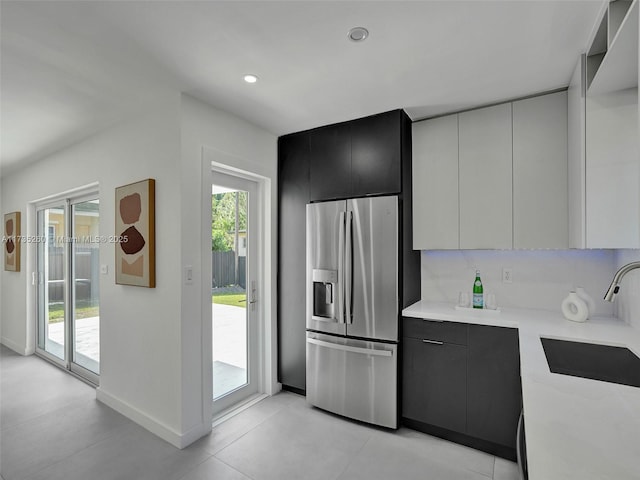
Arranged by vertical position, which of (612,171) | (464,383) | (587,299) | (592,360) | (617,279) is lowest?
(464,383)

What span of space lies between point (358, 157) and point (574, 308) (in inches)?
75.1

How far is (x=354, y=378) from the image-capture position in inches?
103

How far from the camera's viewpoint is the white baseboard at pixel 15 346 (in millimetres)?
4404

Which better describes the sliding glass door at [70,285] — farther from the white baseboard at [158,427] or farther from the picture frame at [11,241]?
the white baseboard at [158,427]

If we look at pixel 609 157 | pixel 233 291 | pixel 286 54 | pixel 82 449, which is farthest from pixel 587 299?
pixel 82 449

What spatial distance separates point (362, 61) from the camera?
1911 mm

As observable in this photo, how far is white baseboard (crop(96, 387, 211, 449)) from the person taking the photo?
90.1 inches

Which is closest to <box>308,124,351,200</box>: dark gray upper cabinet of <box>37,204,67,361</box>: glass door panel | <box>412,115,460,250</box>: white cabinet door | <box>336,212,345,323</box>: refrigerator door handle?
<box>336,212,345,323</box>: refrigerator door handle

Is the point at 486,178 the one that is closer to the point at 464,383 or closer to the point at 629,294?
the point at 629,294

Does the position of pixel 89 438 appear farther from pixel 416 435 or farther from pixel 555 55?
pixel 555 55

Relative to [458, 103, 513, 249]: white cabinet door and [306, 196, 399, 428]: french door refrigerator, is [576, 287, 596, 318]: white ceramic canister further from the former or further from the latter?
[306, 196, 399, 428]: french door refrigerator

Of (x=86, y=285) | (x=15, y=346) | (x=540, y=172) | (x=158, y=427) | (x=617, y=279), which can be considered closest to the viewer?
(x=617, y=279)

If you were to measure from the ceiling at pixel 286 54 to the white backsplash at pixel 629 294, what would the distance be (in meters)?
1.23

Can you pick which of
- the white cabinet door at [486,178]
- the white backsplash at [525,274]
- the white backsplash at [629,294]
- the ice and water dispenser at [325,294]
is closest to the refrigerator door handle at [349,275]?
the ice and water dispenser at [325,294]
